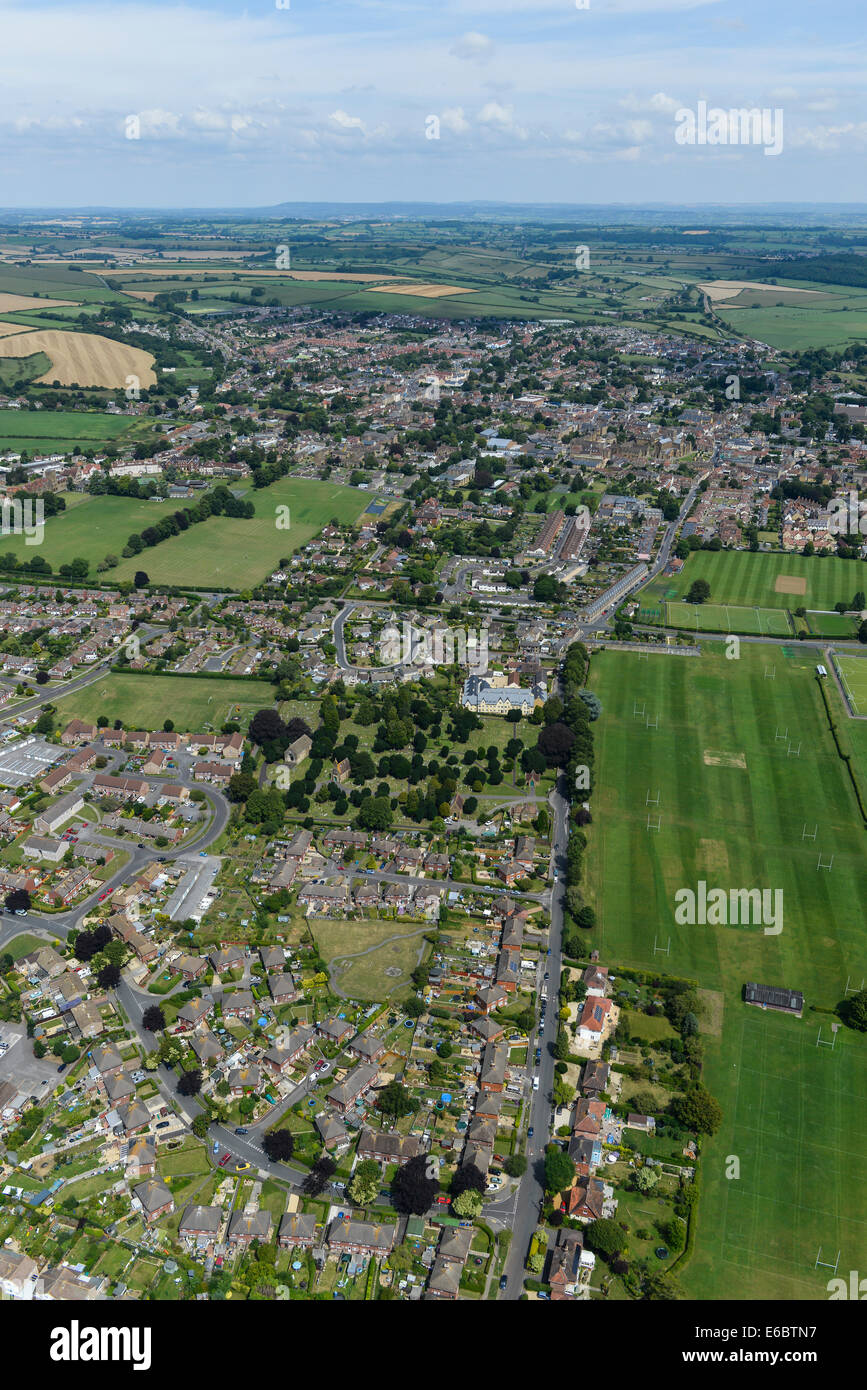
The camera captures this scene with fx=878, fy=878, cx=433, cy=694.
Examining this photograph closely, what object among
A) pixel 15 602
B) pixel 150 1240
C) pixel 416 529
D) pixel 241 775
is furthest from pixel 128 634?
pixel 150 1240

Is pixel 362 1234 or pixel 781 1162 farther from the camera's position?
pixel 781 1162

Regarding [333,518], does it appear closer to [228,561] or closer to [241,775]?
[228,561]

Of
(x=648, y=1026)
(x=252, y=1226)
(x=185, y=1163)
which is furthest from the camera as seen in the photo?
(x=648, y=1026)

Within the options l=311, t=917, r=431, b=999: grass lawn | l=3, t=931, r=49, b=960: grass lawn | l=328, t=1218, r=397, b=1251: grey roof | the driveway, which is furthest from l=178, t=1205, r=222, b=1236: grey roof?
l=3, t=931, r=49, b=960: grass lawn

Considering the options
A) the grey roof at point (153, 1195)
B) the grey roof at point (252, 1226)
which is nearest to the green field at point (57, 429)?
the grey roof at point (153, 1195)

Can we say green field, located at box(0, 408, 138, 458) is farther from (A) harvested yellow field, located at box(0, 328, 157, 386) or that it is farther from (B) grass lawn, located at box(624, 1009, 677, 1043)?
(B) grass lawn, located at box(624, 1009, 677, 1043)

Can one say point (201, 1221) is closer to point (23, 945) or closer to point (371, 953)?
point (371, 953)

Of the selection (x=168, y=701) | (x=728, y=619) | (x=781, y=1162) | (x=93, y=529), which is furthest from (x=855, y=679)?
(x=93, y=529)
